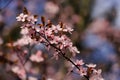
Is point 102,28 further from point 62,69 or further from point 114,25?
point 62,69

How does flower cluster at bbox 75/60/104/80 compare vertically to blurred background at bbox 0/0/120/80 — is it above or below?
below

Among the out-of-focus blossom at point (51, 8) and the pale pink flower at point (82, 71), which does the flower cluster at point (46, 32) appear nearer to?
the pale pink flower at point (82, 71)

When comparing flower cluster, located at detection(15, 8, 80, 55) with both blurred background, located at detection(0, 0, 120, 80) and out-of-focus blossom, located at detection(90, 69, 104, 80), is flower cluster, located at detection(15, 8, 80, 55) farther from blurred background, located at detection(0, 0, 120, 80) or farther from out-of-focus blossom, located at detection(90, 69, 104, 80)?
blurred background, located at detection(0, 0, 120, 80)

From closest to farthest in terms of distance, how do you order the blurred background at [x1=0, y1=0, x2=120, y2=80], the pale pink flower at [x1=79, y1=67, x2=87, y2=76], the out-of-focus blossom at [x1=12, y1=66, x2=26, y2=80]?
the pale pink flower at [x1=79, y1=67, x2=87, y2=76], the out-of-focus blossom at [x1=12, y1=66, x2=26, y2=80], the blurred background at [x1=0, y1=0, x2=120, y2=80]

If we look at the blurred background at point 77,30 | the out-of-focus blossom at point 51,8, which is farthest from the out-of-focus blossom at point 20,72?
the out-of-focus blossom at point 51,8

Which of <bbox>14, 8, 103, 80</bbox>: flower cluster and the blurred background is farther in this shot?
Answer: the blurred background

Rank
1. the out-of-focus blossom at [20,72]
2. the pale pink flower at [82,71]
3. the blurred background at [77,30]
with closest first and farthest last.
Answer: the pale pink flower at [82,71] < the out-of-focus blossom at [20,72] < the blurred background at [77,30]

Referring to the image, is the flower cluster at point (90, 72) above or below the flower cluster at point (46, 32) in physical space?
below

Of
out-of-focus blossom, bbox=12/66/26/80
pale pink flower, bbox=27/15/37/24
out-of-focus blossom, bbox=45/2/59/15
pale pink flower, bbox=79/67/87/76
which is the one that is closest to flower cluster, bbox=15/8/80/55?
pale pink flower, bbox=27/15/37/24

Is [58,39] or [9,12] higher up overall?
[9,12]

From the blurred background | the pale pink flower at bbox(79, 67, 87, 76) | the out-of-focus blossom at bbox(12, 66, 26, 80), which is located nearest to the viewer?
the pale pink flower at bbox(79, 67, 87, 76)

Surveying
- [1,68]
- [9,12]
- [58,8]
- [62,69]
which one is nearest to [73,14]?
[58,8]
